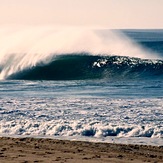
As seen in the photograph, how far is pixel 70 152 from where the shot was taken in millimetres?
10875

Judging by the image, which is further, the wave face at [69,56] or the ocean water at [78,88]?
the wave face at [69,56]

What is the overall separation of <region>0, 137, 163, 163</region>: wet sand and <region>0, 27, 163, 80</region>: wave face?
20.3 m

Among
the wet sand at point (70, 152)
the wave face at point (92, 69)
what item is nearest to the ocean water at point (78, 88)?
the wave face at point (92, 69)

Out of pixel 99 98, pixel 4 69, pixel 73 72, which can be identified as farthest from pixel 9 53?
pixel 99 98

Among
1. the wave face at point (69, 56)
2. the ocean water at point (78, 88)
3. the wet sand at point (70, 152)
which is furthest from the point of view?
the wave face at point (69, 56)

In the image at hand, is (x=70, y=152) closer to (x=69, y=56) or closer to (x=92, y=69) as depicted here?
(x=92, y=69)

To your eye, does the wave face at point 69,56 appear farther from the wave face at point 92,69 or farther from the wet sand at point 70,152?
the wet sand at point 70,152

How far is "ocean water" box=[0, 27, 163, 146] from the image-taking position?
1414cm

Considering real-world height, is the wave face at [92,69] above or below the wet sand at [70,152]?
above

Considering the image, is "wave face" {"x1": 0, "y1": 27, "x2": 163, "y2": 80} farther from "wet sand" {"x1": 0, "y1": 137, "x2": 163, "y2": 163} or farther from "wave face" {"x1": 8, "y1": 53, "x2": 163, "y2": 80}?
"wet sand" {"x1": 0, "y1": 137, "x2": 163, "y2": 163}

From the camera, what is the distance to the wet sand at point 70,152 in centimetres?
1012

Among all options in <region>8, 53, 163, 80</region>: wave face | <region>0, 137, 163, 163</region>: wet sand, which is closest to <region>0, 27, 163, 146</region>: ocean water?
<region>8, 53, 163, 80</region>: wave face

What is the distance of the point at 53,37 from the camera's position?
46094mm

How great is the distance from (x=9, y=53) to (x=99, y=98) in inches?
853
